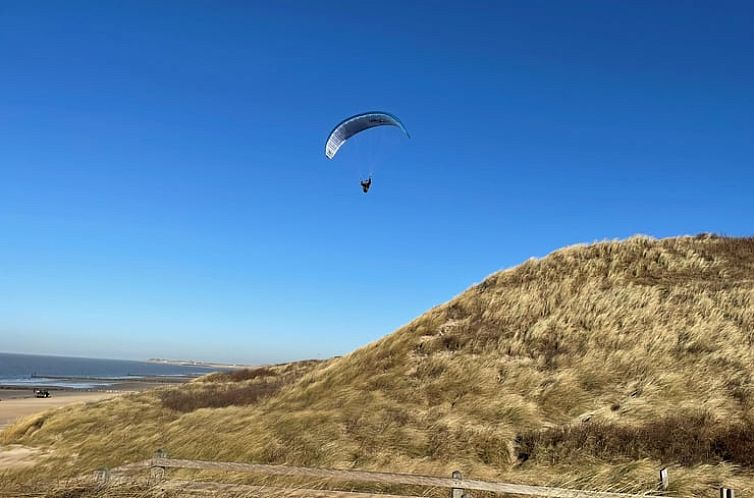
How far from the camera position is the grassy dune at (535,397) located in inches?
583

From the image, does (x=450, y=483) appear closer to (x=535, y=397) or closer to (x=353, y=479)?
(x=353, y=479)

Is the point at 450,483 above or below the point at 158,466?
above

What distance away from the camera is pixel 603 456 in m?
14.5

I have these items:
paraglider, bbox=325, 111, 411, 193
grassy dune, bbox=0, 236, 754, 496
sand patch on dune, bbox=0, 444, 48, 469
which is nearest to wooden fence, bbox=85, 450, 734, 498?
grassy dune, bbox=0, 236, 754, 496

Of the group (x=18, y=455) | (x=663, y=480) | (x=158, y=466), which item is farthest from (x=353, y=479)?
Answer: (x=18, y=455)

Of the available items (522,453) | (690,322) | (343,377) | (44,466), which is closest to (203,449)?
(44,466)

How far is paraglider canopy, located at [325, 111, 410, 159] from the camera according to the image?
2588 centimetres

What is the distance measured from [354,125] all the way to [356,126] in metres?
0.14

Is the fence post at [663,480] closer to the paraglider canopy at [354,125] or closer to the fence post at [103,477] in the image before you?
the fence post at [103,477]

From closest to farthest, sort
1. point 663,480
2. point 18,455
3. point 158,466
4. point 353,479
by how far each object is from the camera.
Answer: point 353,479, point 663,480, point 158,466, point 18,455

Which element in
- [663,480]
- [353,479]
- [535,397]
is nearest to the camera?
[353,479]

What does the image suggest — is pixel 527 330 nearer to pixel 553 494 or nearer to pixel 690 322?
pixel 690 322

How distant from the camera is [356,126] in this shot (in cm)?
2656

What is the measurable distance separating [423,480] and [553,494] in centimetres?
223
